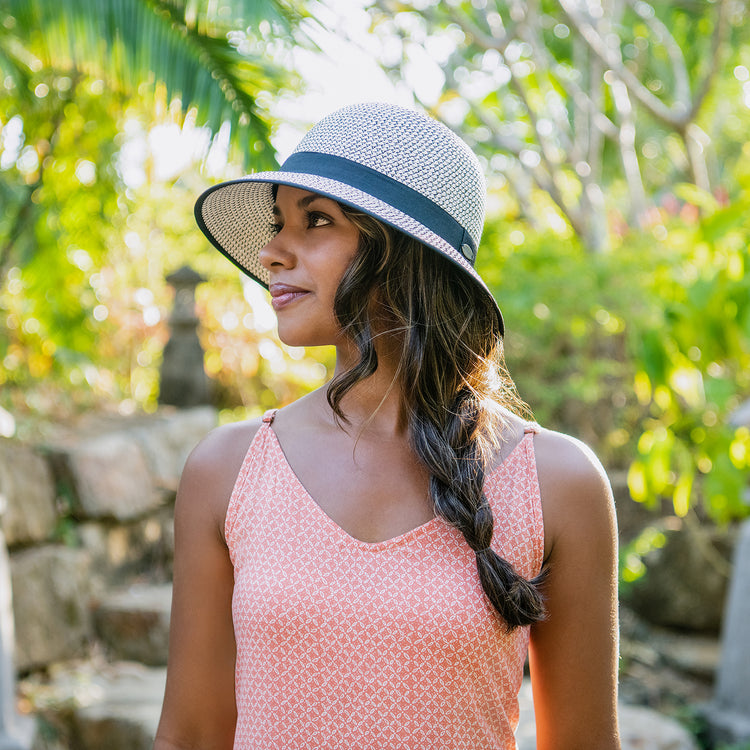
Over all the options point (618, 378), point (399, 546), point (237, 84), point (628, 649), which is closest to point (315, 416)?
point (399, 546)

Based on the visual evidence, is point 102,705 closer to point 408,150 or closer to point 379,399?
point 379,399

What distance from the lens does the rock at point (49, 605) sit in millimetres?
4984

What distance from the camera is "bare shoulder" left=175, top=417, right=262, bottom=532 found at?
5.43ft

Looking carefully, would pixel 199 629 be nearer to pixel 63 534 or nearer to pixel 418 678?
pixel 418 678

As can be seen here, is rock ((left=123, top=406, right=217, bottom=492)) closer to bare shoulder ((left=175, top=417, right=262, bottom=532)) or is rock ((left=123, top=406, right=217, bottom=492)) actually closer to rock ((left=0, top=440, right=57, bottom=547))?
rock ((left=0, top=440, right=57, bottom=547))

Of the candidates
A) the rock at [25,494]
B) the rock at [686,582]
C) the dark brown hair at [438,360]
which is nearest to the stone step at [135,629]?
the rock at [25,494]

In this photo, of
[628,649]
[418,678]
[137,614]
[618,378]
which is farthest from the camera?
[618,378]

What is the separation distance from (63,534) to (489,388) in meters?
4.47

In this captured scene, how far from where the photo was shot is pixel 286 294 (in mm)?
1667

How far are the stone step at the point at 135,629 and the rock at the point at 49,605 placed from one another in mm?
110

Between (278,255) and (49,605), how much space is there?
4.17 meters

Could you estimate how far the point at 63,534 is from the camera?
5574 mm

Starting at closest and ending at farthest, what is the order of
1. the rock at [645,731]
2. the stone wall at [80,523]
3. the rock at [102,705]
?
the rock at [645,731]
the rock at [102,705]
the stone wall at [80,523]

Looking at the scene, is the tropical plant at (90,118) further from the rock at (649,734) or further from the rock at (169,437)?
the rock at (649,734)
